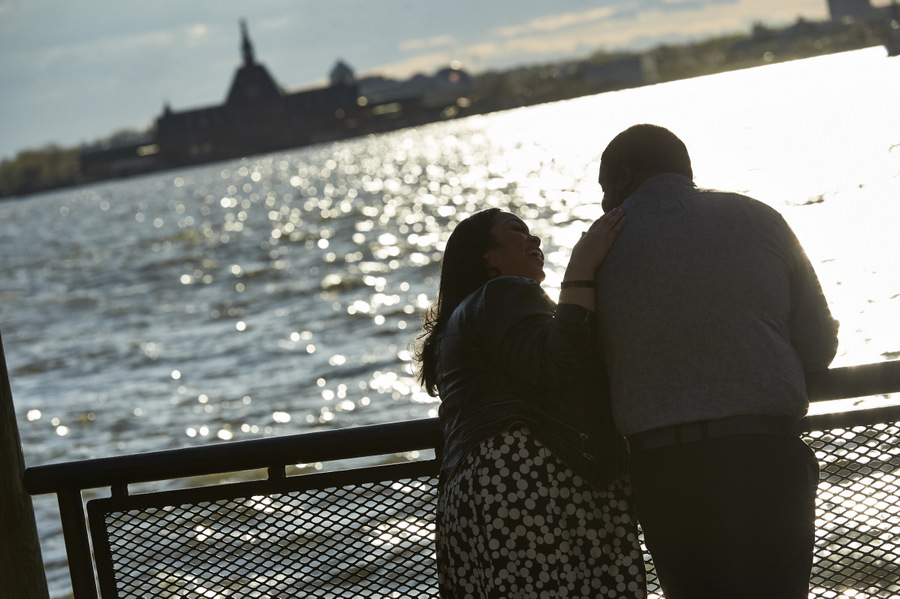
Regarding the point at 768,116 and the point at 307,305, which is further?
the point at 768,116

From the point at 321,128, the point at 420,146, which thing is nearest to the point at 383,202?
the point at 420,146

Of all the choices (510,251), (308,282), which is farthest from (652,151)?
(308,282)

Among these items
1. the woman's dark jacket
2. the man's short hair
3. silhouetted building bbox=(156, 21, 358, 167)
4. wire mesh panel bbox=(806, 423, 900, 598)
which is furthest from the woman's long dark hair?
silhouetted building bbox=(156, 21, 358, 167)

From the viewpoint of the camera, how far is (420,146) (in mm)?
137000

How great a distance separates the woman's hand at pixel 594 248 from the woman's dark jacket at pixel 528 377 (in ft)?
0.28

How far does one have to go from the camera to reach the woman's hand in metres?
2.64

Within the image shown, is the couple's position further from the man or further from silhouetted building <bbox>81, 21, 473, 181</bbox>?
silhouetted building <bbox>81, 21, 473, 181</bbox>

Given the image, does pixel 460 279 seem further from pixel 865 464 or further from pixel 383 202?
pixel 383 202

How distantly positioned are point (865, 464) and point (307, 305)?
25.4m

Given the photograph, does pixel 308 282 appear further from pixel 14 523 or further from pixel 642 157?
pixel 642 157

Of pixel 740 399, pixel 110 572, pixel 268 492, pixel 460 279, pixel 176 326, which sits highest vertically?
pixel 460 279

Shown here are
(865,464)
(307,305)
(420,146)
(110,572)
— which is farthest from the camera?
(420,146)

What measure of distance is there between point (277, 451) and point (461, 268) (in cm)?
74

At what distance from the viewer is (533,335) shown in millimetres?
2617
